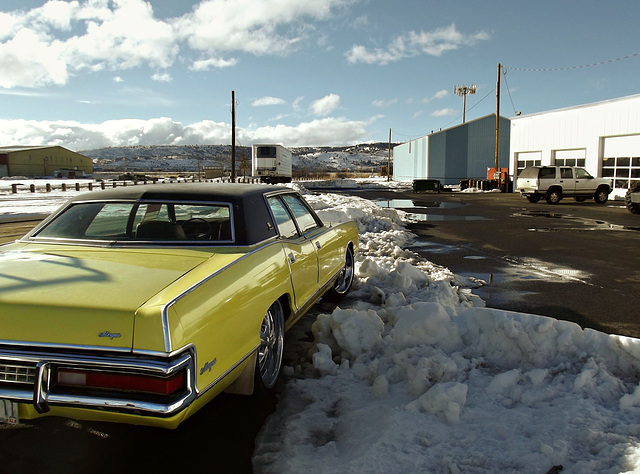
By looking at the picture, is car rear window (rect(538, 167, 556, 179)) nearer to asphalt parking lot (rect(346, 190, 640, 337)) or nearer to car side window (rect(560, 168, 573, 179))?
car side window (rect(560, 168, 573, 179))

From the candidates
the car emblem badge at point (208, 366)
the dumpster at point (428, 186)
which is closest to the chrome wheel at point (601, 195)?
the dumpster at point (428, 186)

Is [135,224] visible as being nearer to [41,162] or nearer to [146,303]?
[146,303]

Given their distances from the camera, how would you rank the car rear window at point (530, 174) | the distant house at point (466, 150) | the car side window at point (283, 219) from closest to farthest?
the car side window at point (283, 219), the car rear window at point (530, 174), the distant house at point (466, 150)

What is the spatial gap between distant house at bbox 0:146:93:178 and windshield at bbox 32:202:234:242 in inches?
3749

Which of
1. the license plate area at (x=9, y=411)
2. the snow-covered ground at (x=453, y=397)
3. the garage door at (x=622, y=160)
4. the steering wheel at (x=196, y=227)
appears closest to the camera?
the license plate area at (x=9, y=411)

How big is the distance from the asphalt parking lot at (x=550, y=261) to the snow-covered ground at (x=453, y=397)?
1.85 metres

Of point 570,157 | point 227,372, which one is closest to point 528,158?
point 570,157

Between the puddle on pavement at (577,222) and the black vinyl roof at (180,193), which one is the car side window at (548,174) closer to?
the puddle on pavement at (577,222)

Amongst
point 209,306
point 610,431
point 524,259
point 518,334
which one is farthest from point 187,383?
point 524,259

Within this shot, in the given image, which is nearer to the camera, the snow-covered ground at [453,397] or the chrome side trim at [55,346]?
→ the chrome side trim at [55,346]

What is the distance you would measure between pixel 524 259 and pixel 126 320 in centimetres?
835

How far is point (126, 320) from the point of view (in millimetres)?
2324

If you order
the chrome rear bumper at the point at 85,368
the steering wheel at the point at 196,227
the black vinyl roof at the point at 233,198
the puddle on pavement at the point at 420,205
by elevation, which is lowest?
the chrome rear bumper at the point at 85,368

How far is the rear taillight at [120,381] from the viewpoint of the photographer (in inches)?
90.9
